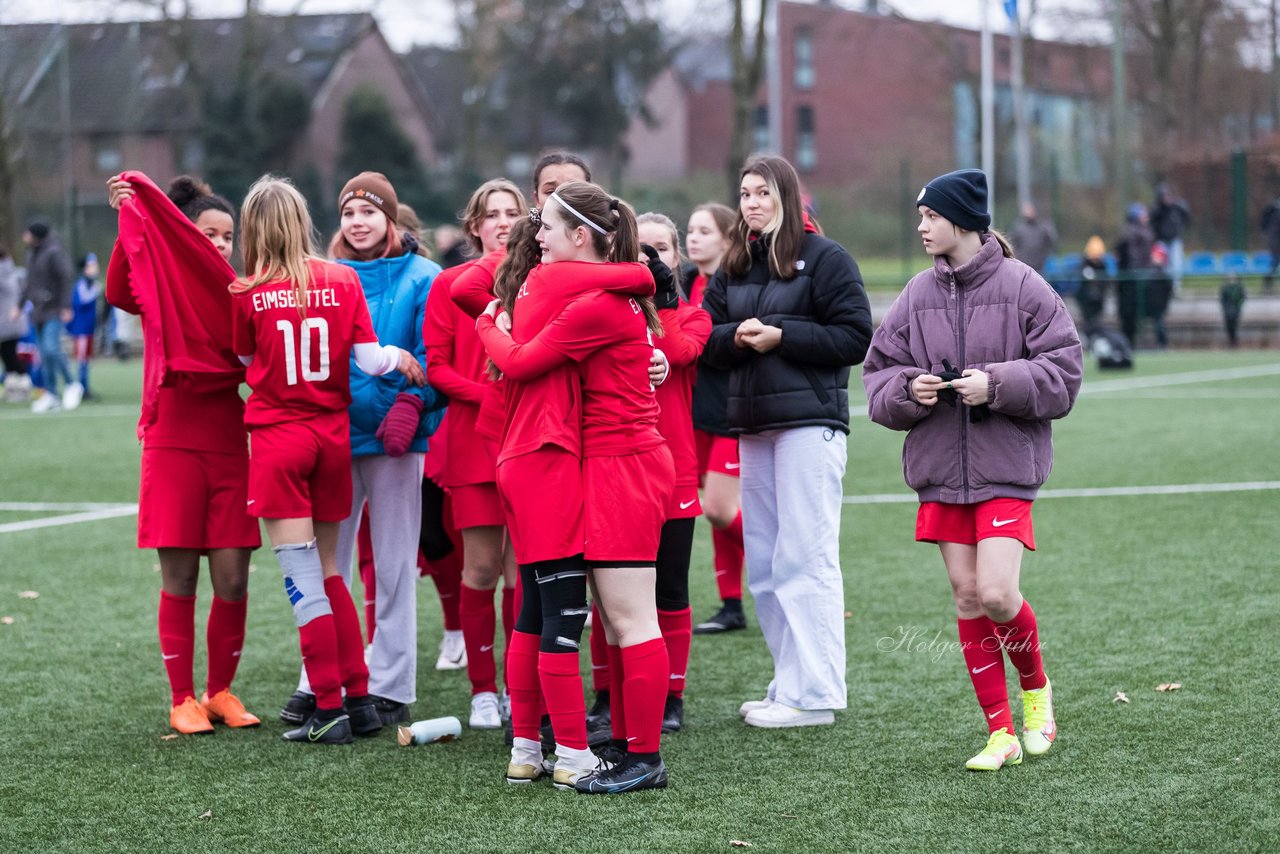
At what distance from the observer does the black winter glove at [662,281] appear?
5.07 m

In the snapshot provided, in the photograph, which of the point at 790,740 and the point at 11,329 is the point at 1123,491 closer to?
the point at 790,740

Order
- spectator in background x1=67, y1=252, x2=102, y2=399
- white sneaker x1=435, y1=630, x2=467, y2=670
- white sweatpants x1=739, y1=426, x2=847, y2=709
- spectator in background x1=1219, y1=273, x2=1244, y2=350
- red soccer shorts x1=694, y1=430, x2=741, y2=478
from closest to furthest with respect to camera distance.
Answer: white sweatpants x1=739, y1=426, x2=847, y2=709, white sneaker x1=435, y1=630, x2=467, y2=670, red soccer shorts x1=694, y1=430, x2=741, y2=478, spectator in background x1=67, y1=252, x2=102, y2=399, spectator in background x1=1219, y1=273, x2=1244, y2=350

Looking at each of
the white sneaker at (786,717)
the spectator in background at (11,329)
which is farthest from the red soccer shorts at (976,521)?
the spectator in background at (11,329)

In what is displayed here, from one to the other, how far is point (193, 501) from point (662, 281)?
1866 millimetres

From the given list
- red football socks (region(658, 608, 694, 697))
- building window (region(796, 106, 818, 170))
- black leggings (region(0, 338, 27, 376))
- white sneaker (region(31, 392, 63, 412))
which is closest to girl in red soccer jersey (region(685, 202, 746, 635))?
red football socks (region(658, 608, 694, 697))

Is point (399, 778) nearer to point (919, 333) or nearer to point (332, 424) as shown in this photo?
point (332, 424)

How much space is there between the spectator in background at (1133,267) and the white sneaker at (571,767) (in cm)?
2058

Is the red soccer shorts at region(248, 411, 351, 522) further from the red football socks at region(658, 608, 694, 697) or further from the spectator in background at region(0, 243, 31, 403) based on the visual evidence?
the spectator in background at region(0, 243, 31, 403)

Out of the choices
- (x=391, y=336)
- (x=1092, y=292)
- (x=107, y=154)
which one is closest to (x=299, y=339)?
(x=391, y=336)

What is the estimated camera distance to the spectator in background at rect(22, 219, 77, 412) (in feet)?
57.2

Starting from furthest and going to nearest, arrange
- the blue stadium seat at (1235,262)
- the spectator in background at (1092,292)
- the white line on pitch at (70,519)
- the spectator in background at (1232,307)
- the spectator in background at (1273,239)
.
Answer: the blue stadium seat at (1235,262)
the spectator in background at (1273,239)
the spectator in background at (1232,307)
the spectator in background at (1092,292)
the white line on pitch at (70,519)

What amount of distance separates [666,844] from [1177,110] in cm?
4531

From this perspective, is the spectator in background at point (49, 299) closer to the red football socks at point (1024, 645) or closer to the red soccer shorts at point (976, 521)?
the red soccer shorts at point (976, 521)

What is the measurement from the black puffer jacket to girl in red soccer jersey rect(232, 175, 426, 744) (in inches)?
48.6
